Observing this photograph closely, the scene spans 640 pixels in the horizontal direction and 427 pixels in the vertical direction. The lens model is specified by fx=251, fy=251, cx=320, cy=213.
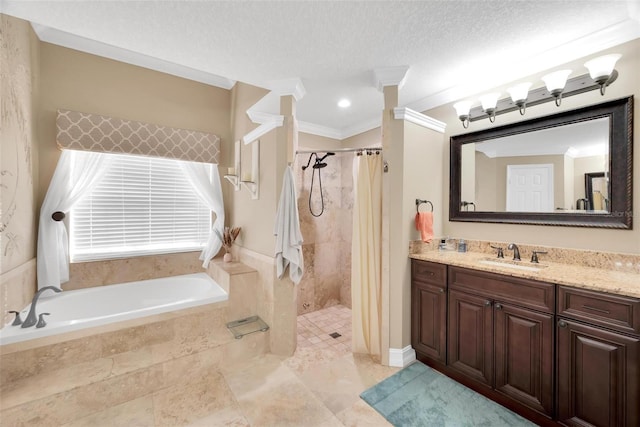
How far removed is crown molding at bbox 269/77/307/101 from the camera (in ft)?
7.34

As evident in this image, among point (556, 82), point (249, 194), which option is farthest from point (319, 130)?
point (556, 82)

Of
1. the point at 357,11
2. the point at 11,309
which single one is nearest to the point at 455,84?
the point at 357,11

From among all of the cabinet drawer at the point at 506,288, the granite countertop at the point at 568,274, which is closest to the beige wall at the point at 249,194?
the granite countertop at the point at 568,274

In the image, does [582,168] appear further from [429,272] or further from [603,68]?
[429,272]

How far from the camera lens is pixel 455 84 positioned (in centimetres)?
233

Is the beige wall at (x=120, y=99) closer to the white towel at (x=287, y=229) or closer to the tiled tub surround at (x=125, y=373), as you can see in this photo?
the tiled tub surround at (x=125, y=373)

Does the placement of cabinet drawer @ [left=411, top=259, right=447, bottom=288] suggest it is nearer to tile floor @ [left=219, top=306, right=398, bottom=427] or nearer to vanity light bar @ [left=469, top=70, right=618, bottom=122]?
tile floor @ [left=219, top=306, right=398, bottom=427]

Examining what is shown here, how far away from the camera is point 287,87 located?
7.46 feet

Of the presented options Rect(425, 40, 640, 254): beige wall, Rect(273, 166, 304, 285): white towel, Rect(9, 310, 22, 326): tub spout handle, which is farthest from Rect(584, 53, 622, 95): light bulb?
Rect(9, 310, 22, 326): tub spout handle

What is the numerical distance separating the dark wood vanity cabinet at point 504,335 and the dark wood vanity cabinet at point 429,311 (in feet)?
0.20

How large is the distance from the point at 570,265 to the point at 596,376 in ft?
2.49

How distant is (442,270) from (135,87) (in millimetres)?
3702

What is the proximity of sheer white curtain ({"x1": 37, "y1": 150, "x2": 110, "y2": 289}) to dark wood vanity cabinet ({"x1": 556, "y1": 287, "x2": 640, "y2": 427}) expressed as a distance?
3989 millimetres

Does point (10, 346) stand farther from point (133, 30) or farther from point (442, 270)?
point (442, 270)
